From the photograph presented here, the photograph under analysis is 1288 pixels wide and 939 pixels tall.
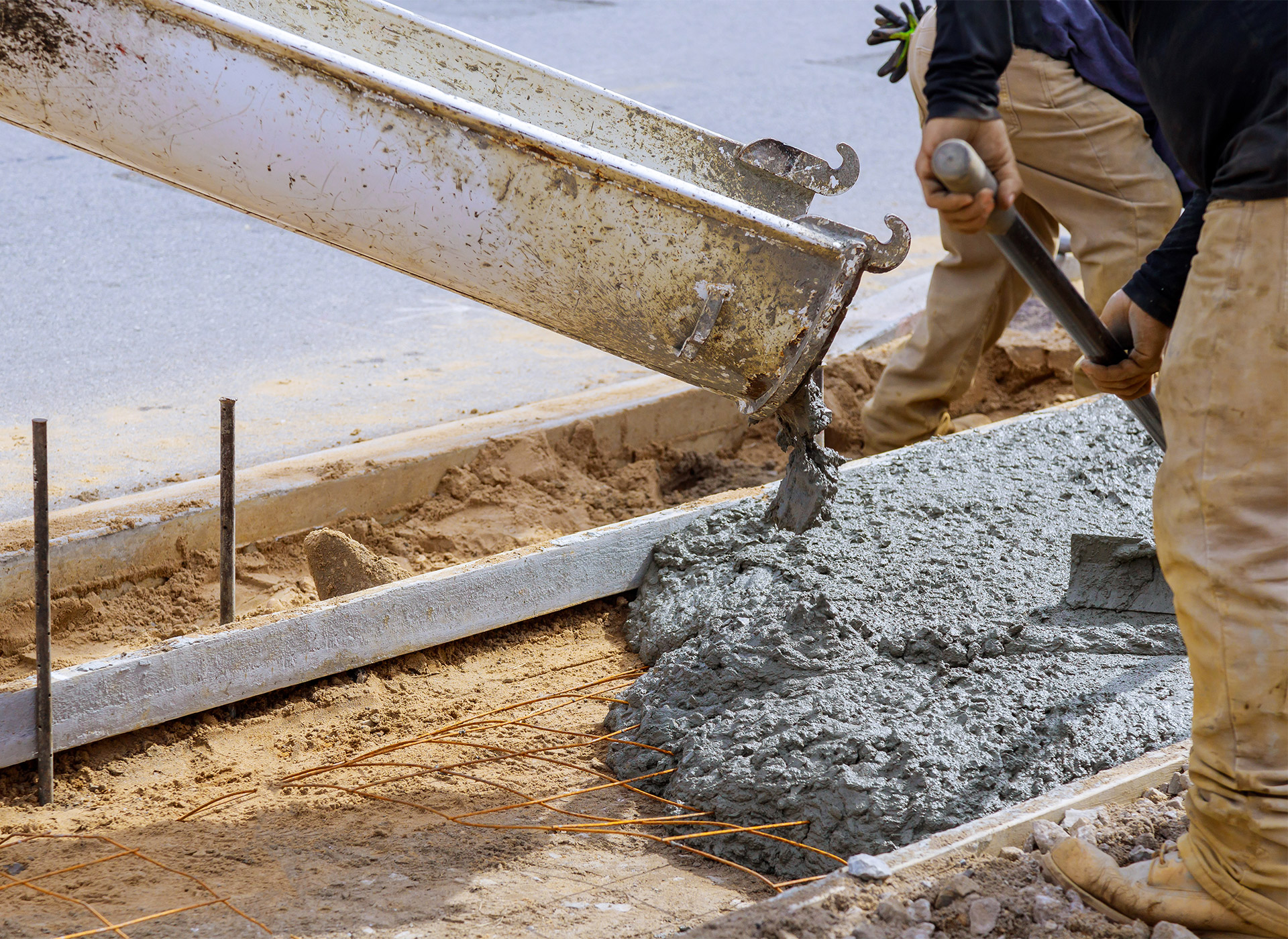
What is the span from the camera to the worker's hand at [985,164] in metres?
2.07

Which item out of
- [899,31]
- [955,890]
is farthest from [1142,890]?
[899,31]

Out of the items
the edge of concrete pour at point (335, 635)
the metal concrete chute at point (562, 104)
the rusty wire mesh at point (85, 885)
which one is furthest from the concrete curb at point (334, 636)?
the metal concrete chute at point (562, 104)

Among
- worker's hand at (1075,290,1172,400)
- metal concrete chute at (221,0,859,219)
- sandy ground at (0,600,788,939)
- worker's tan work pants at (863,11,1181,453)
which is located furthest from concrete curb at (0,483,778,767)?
worker's hand at (1075,290,1172,400)

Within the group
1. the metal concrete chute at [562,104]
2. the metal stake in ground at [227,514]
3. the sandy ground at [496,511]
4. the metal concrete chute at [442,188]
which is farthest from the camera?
the metal concrete chute at [562,104]

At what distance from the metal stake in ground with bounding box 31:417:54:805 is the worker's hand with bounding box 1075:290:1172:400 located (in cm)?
232

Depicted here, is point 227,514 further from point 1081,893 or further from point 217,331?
point 217,331

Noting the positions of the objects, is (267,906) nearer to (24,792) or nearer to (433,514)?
(24,792)

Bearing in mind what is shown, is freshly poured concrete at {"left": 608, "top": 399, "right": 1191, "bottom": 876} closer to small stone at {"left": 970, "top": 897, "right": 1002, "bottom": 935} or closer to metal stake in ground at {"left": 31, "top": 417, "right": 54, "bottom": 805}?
small stone at {"left": 970, "top": 897, "right": 1002, "bottom": 935}

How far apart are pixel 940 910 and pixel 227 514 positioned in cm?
210

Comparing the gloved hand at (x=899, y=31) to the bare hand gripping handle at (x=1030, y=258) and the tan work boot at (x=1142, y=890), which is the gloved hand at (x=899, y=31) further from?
the tan work boot at (x=1142, y=890)

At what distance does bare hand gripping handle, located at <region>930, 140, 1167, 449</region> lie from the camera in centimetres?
200

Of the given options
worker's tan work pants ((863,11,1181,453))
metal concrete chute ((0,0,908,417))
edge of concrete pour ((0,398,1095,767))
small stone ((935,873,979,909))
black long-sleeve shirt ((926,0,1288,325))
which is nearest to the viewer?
black long-sleeve shirt ((926,0,1288,325))

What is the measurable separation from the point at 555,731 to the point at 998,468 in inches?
73.6

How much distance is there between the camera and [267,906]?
2.56 m
